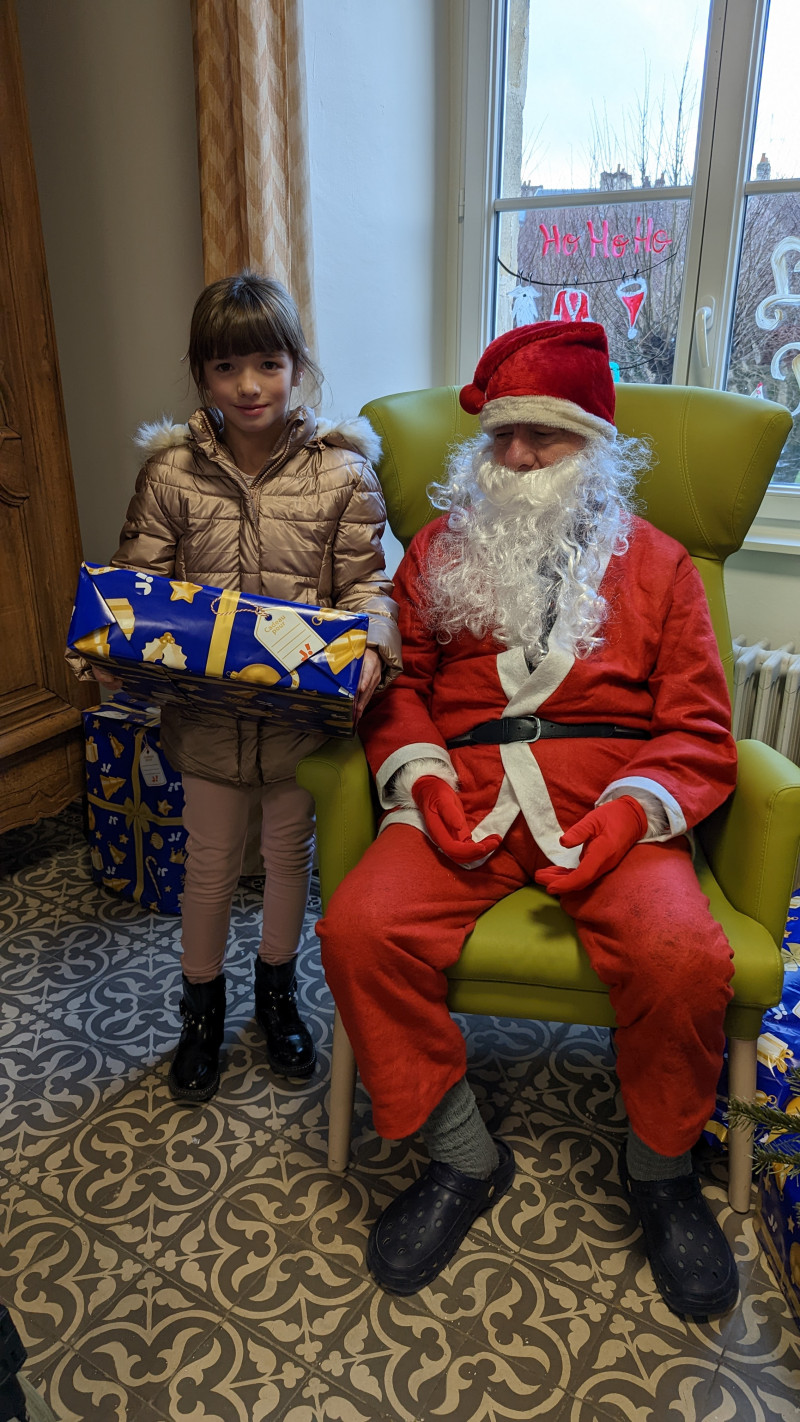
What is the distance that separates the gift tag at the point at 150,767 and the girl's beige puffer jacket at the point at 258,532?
0.49 m

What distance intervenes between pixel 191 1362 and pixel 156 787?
1.07m

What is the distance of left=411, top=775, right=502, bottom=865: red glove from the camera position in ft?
4.26

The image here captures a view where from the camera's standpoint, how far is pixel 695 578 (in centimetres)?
147

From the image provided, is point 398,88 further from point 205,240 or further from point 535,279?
point 205,240

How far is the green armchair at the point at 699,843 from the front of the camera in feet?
4.11

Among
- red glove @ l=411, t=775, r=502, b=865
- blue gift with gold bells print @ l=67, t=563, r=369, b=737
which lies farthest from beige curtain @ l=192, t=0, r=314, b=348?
red glove @ l=411, t=775, r=502, b=865

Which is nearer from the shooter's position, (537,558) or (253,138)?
(537,558)

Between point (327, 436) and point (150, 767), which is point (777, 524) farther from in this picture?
point (150, 767)

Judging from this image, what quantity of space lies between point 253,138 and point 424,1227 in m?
1.84

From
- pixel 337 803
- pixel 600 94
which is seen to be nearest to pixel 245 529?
pixel 337 803

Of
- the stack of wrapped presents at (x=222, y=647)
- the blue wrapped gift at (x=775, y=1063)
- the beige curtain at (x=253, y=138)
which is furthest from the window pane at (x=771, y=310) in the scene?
the stack of wrapped presents at (x=222, y=647)

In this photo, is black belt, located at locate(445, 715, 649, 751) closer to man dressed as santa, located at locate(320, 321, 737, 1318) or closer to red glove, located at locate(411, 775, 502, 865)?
man dressed as santa, located at locate(320, 321, 737, 1318)

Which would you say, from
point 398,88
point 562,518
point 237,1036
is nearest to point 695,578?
point 562,518

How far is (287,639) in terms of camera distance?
1.24 metres
